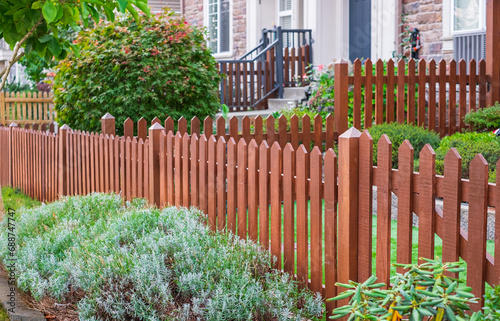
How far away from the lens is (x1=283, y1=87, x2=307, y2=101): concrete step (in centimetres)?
1362

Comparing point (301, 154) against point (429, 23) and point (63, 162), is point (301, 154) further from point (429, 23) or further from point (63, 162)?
Result: point (429, 23)

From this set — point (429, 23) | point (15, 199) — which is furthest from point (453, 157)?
point (429, 23)

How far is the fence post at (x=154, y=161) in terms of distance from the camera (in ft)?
18.6

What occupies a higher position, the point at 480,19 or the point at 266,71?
the point at 480,19

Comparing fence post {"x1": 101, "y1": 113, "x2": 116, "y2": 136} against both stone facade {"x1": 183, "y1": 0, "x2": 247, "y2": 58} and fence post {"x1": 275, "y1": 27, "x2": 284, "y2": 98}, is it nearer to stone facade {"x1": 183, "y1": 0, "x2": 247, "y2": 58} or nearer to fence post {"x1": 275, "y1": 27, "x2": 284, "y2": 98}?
fence post {"x1": 275, "y1": 27, "x2": 284, "y2": 98}

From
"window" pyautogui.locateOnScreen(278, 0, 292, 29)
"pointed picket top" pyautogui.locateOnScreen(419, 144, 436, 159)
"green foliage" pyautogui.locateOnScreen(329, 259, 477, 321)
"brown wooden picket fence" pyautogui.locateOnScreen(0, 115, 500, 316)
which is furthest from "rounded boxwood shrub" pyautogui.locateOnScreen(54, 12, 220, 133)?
"window" pyautogui.locateOnScreen(278, 0, 292, 29)

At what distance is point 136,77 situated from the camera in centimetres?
847

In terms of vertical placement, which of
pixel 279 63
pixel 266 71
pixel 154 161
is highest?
pixel 279 63

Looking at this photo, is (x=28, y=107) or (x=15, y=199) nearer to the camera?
(x=15, y=199)

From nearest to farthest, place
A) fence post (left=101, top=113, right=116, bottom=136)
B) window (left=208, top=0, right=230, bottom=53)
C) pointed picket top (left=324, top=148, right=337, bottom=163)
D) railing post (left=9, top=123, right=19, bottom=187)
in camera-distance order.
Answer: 1. pointed picket top (left=324, top=148, right=337, bottom=163)
2. fence post (left=101, top=113, right=116, bottom=136)
3. railing post (left=9, top=123, right=19, bottom=187)
4. window (left=208, top=0, right=230, bottom=53)

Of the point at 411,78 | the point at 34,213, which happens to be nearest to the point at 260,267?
the point at 34,213

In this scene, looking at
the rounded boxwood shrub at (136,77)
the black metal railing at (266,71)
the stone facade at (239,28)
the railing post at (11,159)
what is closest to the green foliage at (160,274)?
the rounded boxwood shrub at (136,77)

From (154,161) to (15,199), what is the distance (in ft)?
12.5

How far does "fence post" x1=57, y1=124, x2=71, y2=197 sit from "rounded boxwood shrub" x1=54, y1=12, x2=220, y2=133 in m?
0.72
